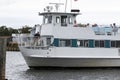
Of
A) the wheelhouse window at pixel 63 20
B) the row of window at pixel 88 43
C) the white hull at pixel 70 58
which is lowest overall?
the white hull at pixel 70 58

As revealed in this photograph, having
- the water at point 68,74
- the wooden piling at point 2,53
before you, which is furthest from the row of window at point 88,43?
the wooden piling at point 2,53

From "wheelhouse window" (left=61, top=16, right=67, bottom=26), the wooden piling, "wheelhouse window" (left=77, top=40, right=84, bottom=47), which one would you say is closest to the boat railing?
"wheelhouse window" (left=61, top=16, right=67, bottom=26)

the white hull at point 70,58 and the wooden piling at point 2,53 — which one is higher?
the wooden piling at point 2,53

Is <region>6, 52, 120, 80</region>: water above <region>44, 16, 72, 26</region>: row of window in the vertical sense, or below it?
below

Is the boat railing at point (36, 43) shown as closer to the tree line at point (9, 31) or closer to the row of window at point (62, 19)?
the row of window at point (62, 19)

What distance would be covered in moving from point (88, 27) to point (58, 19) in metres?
2.79

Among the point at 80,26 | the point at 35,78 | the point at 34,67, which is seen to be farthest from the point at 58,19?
the point at 35,78

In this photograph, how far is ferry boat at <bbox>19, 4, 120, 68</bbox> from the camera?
128 ft

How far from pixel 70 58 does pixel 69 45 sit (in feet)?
3.91

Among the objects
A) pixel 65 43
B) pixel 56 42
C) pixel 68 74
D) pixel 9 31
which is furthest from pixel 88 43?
pixel 9 31

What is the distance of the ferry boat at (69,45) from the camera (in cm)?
3897

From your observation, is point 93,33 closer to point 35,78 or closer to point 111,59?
point 111,59

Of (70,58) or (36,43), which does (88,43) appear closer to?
(70,58)

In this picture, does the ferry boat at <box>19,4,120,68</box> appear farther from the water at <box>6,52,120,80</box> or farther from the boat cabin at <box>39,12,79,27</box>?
the water at <box>6,52,120,80</box>
